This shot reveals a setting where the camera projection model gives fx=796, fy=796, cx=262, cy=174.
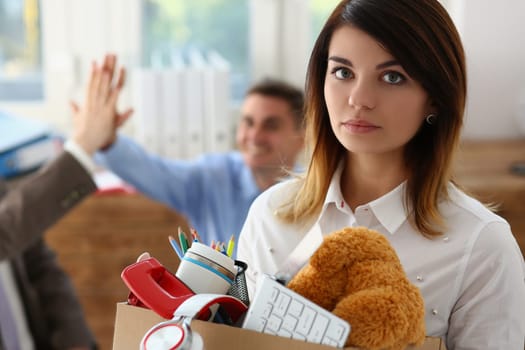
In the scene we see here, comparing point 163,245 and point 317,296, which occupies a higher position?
point 317,296

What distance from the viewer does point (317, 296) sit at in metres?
0.80

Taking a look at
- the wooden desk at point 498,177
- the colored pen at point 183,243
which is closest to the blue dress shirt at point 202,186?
the wooden desk at point 498,177

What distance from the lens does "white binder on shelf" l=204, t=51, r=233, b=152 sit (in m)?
2.65

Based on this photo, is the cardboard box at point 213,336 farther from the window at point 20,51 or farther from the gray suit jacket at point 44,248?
the window at point 20,51

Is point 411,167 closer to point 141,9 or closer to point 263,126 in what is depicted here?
point 263,126

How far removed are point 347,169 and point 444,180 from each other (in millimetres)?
137

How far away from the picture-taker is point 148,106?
105 inches

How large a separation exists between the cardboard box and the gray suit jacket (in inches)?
41.3

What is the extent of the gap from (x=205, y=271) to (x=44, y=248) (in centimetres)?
131

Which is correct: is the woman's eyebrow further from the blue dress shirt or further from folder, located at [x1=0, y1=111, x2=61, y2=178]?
folder, located at [x1=0, y1=111, x2=61, y2=178]

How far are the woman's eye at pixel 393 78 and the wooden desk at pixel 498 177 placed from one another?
122cm

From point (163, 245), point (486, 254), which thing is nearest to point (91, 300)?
point (163, 245)

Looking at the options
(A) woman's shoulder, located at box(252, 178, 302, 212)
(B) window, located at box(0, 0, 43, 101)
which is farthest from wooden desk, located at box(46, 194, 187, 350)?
(A) woman's shoulder, located at box(252, 178, 302, 212)

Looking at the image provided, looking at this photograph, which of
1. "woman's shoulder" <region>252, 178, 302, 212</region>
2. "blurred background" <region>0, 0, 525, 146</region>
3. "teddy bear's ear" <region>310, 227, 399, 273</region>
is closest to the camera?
"teddy bear's ear" <region>310, 227, 399, 273</region>
